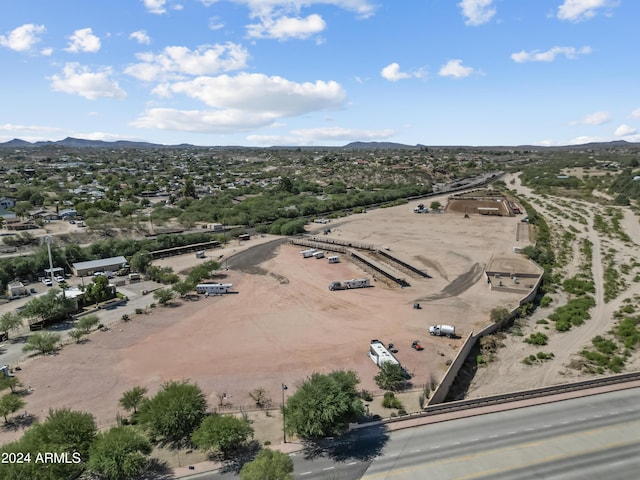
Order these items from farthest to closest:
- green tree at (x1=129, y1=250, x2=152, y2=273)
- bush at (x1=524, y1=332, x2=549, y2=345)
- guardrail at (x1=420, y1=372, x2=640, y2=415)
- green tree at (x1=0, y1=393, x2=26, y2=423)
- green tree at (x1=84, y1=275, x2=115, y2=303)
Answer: green tree at (x1=129, y1=250, x2=152, y2=273), green tree at (x1=84, y1=275, x2=115, y2=303), bush at (x1=524, y1=332, x2=549, y2=345), guardrail at (x1=420, y1=372, x2=640, y2=415), green tree at (x1=0, y1=393, x2=26, y2=423)

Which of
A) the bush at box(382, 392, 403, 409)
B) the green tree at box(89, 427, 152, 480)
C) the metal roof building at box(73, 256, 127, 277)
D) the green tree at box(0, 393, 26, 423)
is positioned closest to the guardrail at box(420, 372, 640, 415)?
the bush at box(382, 392, 403, 409)

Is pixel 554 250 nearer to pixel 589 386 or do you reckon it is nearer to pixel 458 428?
pixel 589 386

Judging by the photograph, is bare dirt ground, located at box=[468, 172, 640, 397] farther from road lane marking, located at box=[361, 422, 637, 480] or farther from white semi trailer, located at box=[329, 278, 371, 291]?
white semi trailer, located at box=[329, 278, 371, 291]

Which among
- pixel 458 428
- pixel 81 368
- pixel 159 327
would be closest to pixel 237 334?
pixel 159 327

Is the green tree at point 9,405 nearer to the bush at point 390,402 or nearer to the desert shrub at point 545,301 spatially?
the bush at point 390,402

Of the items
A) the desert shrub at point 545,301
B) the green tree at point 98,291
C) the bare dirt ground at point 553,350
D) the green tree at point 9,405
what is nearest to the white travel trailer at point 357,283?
the bare dirt ground at point 553,350
